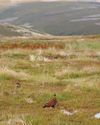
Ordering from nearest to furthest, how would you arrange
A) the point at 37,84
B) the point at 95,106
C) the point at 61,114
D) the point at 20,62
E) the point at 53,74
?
the point at 61,114, the point at 95,106, the point at 37,84, the point at 53,74, the point at 20,62

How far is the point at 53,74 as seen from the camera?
27.3 metres

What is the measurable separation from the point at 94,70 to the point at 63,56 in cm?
1666

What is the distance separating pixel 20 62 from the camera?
3328cm

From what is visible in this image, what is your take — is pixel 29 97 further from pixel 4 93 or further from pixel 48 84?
pixel 48 84

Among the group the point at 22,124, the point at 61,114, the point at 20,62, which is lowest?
the point at 20,62

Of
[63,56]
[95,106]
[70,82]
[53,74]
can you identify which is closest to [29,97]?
[95,106]

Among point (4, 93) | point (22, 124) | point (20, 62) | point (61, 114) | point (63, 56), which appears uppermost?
point (22, 124)

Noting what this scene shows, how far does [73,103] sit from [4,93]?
334 centimetres

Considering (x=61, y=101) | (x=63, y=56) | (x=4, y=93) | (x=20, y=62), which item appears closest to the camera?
(x=61, y=101)

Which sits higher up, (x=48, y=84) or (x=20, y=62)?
(x=48, y=84)

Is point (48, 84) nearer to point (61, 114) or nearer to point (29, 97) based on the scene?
point (29, 97)

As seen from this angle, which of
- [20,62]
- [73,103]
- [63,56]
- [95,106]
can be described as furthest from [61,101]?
[63,56]

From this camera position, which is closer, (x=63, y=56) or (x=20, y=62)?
(x=20, y=62)

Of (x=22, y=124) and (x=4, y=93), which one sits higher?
(x=22, y=124)
